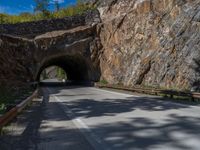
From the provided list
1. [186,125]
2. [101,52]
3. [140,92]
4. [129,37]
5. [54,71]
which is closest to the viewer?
[186,125]

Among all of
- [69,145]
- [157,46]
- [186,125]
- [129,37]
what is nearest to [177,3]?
Result: [157,46]

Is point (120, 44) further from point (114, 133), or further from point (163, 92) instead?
point (114, 133)

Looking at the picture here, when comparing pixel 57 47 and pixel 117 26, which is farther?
pixel 57 47

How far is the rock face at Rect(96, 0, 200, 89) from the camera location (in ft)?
78.4

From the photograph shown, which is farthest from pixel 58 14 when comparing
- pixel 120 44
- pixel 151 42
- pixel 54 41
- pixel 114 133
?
pixel 114 133

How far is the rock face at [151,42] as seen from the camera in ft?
78.4

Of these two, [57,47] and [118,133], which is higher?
[57,47]

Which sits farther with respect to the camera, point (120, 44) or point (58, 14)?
point (58, 14)

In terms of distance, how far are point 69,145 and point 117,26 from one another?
98.8 ft

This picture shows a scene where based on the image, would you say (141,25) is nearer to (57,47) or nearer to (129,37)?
(129,37)

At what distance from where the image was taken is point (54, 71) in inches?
5315

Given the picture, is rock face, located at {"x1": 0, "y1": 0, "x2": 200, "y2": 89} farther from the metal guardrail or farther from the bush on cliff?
the bush on cliff

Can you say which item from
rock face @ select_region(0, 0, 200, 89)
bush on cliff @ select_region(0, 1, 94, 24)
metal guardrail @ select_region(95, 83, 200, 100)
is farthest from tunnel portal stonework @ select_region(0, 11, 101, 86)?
metal guardrail @ select_region(95, 83, 200, 100)

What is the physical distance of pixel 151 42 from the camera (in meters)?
29.2
